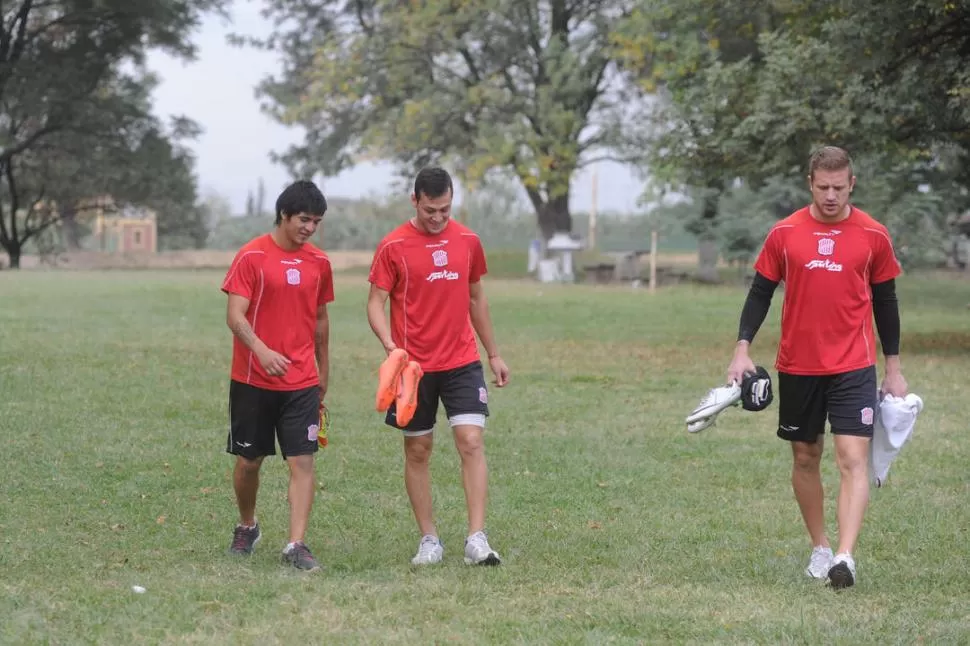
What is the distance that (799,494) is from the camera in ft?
23.5

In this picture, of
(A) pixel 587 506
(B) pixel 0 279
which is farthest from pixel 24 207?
(A) pixel 587 506

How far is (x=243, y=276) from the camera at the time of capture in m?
7.00

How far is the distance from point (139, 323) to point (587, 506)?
15.7 m

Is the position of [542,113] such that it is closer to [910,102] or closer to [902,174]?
[902,174]

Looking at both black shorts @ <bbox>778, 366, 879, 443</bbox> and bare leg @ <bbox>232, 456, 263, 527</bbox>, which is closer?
black shorts @ <bbox>778, 366, 879, 443</bbox>

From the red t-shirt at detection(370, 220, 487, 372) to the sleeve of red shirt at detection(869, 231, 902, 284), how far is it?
1.93m

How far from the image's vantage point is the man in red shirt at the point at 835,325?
6.75 m

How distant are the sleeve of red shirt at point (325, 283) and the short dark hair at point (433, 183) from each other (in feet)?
1.91

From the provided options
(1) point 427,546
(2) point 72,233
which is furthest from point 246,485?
(2) point 72,233

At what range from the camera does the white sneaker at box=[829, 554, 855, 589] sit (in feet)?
21.7

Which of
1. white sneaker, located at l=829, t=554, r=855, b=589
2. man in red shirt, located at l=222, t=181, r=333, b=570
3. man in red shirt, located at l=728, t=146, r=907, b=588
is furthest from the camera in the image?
man in red shirt, located at l=222, t=181, r=333, b=570

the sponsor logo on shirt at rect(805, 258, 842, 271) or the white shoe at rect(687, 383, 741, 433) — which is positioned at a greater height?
the sponsor logo on shirt at rect(805, 258, 842, 271)

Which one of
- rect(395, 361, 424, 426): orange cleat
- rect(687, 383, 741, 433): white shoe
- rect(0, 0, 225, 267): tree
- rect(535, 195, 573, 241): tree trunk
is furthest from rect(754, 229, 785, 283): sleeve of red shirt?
rect(0, 0, 225, 267): tree

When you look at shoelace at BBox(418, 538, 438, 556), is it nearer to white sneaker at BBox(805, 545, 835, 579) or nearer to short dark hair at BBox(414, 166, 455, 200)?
short dark hair at BBox(414, 166, 455, 200)
